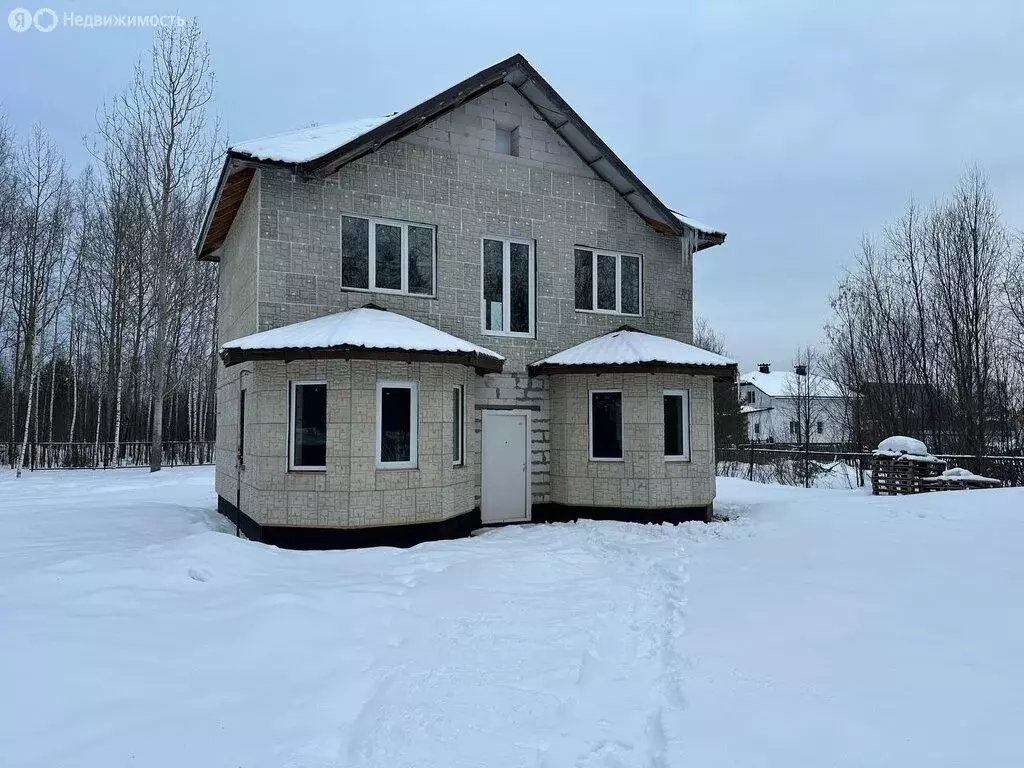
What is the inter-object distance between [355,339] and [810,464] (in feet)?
58.7

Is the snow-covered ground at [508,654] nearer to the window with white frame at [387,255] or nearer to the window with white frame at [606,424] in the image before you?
the window with white frame at [606,424]

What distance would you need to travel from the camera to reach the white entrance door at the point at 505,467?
452 inches

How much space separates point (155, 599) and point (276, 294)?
5.28 metres

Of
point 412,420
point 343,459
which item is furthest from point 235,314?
point 412,420

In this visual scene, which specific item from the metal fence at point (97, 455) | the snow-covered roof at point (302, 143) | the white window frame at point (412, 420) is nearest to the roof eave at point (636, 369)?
the white window frame at point (412, 420)

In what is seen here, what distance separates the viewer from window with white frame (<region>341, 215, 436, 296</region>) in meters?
10.3

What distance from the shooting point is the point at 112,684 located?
13.1ft

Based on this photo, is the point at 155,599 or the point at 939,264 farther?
the point at 939,264

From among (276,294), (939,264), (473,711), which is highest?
(939,264)

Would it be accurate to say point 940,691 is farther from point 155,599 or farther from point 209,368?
point 209,368

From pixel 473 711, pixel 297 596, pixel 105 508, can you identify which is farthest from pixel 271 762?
pixel 105 508

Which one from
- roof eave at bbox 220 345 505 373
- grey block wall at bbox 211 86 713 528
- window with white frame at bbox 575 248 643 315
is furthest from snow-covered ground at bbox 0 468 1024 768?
window with white frame at bbox 575 248 643 315

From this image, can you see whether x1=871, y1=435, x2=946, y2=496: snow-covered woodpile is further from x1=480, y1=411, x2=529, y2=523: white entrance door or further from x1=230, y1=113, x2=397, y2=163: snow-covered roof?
x1=230, y1=113, x2=397, y2=163: snow-covered roof

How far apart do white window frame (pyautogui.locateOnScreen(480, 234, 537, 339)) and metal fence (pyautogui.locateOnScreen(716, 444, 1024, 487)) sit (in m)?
9.35
